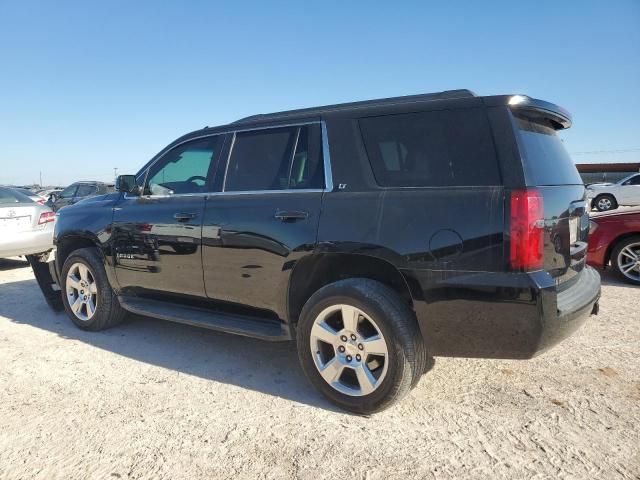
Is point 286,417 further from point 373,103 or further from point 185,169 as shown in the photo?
point 185,169

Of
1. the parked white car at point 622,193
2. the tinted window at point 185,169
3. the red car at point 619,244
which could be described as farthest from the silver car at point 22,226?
the parked white car at point 622,193

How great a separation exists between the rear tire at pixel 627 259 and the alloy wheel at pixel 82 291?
21.0ft

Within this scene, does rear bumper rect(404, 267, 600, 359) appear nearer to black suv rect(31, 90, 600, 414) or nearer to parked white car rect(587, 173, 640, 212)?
black suv rect(31, 90, 600, 414)

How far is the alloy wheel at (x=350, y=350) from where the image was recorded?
9.10ft

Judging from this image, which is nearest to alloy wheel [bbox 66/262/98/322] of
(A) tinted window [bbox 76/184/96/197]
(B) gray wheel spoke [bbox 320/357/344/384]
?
(B) gray wheel spoke [bbox 320/357/344/384]

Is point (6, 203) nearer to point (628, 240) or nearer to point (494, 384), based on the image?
point (494, 384)

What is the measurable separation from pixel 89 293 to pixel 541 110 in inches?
167

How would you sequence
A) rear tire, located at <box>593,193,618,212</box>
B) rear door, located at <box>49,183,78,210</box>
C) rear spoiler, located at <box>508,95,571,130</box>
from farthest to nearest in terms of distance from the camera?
rear tire, located at <box>593,193,618,212</box> → rear door, located at <box>49,183,78,210</box> → rear spoiler, located at <box>508,95,571,130</box>

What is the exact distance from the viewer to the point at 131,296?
4.24m

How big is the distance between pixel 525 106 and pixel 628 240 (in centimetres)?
455

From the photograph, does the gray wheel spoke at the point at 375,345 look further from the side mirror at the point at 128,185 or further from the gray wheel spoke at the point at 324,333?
the side mirror at the point at 128,185

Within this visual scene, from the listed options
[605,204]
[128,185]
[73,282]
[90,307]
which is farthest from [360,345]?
[605,204]

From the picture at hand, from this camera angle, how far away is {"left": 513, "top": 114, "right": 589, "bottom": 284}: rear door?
2.52 m

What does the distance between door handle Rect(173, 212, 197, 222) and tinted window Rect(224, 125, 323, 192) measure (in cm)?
37
